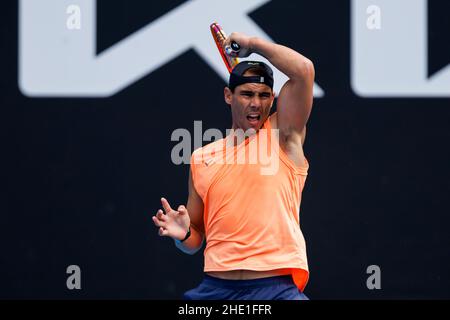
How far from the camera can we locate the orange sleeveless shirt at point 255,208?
14.2 feet

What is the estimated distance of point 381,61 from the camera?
588cm

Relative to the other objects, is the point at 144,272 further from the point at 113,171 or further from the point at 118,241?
the point at 113,171

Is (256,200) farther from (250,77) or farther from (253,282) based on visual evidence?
(250,77)

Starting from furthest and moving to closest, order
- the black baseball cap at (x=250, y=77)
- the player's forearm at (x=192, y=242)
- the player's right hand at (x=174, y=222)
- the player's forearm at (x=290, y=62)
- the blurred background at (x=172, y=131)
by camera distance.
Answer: the blurred background at (x=172, y=131) < the player's forearm at (x=192, y=242) < the black baseball cap at (x=250, y=77) < the player's right hand at (x=174, y=222) < the player's forearm at (x=290, y=62)

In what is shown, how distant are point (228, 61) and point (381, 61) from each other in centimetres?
154

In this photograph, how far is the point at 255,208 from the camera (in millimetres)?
4355

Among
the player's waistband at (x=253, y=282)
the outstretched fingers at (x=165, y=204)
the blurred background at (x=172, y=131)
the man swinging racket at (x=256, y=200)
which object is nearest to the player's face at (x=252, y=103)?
the man swinging racket at (x=256, y=200)

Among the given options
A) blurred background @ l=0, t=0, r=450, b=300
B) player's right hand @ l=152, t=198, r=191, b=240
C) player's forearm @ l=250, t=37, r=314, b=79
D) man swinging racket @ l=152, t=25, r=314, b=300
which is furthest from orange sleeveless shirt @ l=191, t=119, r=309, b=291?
blurred background @ l=0, t=0, r=450, b=300

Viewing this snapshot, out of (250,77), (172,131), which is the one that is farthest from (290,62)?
(172,131)

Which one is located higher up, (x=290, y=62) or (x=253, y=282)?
(x=290, y=62)

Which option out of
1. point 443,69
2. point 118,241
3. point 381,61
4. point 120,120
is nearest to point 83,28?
point 120,120

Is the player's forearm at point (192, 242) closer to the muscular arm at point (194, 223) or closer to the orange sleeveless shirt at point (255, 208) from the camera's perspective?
the muscular arm at point (194, 223)

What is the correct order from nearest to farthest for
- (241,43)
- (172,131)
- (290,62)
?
(290,62)
(241,43)
(172,131)

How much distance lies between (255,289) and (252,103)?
36.7 inches
